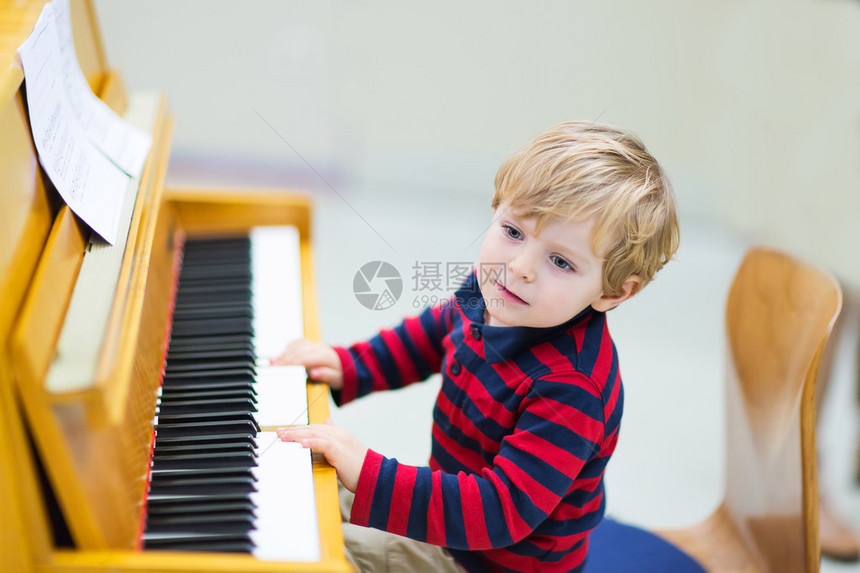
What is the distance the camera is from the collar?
990 millimetres

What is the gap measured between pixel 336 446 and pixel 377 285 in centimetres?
22

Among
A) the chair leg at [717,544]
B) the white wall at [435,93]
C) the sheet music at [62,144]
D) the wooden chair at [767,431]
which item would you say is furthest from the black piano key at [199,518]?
the white wall at [435,93]

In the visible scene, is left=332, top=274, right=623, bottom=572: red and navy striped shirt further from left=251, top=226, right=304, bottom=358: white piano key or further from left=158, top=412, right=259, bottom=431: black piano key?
left=251, top=226, right=304, bottom=358: white piano key

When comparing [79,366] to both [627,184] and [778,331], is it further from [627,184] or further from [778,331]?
[778,331]

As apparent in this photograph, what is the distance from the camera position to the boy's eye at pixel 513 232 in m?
0.92

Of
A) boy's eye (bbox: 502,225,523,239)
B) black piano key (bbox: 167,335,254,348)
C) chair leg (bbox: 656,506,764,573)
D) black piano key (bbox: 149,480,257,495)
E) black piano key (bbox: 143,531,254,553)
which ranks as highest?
boy's eye (bbox: 502,225,523,239)

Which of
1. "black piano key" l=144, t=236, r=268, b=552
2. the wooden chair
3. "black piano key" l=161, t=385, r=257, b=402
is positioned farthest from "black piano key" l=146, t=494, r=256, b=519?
the wooden chair

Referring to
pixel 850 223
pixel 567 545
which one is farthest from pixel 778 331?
pixel 850 223

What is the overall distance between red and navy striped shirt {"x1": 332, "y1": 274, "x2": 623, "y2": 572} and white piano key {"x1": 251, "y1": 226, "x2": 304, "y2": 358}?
336 millimetres

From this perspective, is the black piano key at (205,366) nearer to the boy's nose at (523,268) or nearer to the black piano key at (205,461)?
the black piano key at (205,461)

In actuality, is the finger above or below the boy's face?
below

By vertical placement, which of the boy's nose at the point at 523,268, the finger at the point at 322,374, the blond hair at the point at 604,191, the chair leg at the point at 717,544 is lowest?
the chair leg at the point at 717,544

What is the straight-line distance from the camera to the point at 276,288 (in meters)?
1.44

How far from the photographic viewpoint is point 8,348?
0.71 metres
